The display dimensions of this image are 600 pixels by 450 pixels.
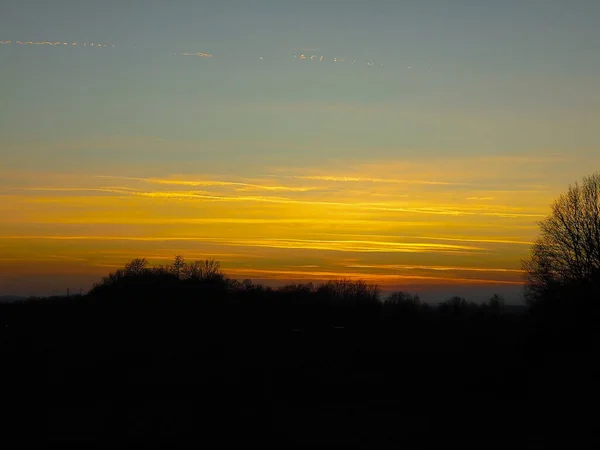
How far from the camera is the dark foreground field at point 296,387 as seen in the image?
56.4 ft

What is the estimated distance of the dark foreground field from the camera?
56.4ft

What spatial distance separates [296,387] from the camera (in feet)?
87.8

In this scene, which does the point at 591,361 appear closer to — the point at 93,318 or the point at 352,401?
the point at 352,401

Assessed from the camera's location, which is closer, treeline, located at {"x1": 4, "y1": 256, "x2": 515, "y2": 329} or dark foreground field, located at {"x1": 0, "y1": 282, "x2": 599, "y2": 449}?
dark foreground field, located at {"x1": 0, "y1": 282, "x2": 599, "y2": 449}

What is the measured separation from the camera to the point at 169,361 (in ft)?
109

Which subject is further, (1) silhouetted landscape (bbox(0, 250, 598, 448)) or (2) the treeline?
(2) the treeline

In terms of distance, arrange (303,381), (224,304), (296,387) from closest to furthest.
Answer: (296,387)
(303,381)
(224,304)

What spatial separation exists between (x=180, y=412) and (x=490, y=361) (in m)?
17.6

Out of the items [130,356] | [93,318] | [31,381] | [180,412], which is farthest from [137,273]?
[180,412]

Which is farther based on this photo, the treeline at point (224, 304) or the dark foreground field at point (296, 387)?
the treeline at point (224, 304)

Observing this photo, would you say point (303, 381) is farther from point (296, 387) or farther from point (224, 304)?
point (224, 304)

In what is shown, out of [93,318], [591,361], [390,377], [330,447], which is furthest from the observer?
[93,318]

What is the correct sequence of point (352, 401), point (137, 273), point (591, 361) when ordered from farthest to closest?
point (137, 273) → point (591, 361) → point (352, 401)

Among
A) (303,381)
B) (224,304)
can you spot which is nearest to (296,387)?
(303,381)
